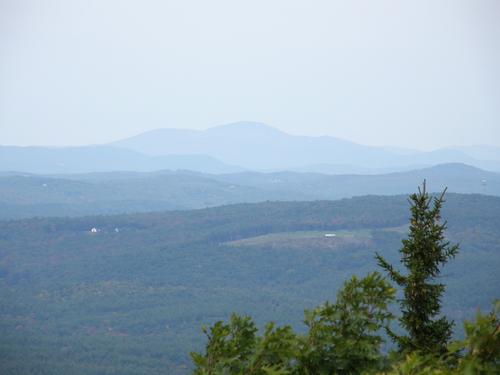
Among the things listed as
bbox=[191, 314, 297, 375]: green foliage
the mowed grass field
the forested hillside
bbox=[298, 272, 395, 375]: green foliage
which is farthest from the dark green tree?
the mowed grass field

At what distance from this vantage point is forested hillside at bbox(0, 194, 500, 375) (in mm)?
94812

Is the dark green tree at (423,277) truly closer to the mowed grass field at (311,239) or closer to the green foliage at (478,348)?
the green foliage at (478,348)

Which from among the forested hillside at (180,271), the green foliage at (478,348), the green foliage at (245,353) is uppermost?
the green foliage at (478,348)

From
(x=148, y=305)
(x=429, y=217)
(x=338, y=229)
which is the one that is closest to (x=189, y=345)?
(x=148, y=305)

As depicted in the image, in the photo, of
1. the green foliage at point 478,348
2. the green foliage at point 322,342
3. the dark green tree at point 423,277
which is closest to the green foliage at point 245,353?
the green foliage at point 322,342

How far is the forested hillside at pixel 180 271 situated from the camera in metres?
94.8

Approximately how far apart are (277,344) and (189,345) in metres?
86.8

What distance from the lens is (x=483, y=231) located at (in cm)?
15012

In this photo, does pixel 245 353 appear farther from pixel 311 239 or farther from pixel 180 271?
pixel 311 239

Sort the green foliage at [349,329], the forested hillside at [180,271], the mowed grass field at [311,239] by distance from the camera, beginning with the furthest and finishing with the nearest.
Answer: the mowed grass field at [311,239]
the forested hillside at [180,271]
the green foliage at [349,329]

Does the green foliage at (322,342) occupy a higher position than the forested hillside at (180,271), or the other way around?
the green foliage at (322,342)

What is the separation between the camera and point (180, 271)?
451ft

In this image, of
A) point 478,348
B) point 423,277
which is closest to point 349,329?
point 478,348

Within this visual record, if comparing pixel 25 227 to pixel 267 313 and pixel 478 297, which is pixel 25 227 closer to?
pixel 267 313
